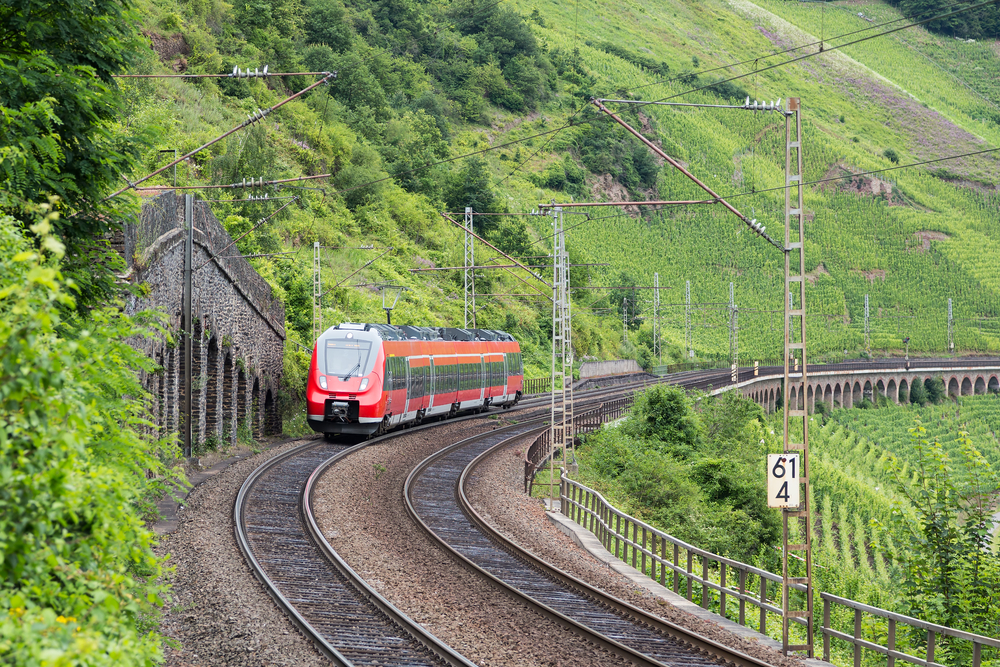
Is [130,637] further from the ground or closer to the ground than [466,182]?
closer to the ground

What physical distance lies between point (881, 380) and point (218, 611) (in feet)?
349

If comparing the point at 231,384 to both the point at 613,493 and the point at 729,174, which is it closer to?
the point at 613,493

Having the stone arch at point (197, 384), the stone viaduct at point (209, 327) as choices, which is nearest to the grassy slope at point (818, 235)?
the stone viaduct at point (209, 327)

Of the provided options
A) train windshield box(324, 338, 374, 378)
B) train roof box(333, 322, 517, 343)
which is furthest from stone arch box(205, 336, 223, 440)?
train roof box(333, 322, 517, 343)

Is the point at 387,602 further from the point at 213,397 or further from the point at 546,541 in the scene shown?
the point at 213,397

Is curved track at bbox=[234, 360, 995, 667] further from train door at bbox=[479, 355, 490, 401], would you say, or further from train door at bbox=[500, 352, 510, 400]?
train door at bbox=[500, 352, 510, 400]

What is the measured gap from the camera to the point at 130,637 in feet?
19.1

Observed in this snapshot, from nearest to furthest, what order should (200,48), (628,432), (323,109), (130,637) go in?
(130,637), (628,432), (200,48), (323,109)

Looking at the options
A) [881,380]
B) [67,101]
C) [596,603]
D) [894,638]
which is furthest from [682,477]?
[881,380]

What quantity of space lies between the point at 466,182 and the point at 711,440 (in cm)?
4659

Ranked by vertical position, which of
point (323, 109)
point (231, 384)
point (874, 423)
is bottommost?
point (874, 423)

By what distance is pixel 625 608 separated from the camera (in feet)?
48.5

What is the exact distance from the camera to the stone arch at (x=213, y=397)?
3017 cm

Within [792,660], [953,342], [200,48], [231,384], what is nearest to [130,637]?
[792,660]
